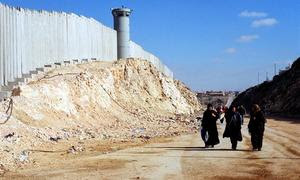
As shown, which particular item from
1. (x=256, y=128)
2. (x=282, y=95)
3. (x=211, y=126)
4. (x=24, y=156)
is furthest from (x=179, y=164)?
(x=282, y=95)

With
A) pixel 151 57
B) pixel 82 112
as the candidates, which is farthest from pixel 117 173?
pixel 151 57

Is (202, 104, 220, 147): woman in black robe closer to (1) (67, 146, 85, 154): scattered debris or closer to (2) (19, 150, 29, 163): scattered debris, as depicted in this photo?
(1) (67, 146, 85, 154): scattered debris

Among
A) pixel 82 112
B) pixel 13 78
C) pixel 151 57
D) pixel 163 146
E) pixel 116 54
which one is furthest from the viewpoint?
pixel 151 57

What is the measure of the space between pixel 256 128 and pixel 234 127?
0.72 meters

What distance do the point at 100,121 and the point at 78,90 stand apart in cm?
182

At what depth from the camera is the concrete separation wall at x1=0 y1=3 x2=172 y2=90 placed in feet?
71.8

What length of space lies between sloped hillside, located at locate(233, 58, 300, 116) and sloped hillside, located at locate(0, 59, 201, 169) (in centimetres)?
1505

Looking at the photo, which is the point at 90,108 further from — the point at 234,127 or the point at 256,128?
the point at 256,128

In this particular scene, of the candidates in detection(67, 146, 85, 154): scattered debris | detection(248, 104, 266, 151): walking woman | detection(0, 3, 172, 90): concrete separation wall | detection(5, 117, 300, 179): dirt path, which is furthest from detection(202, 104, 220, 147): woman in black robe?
detection(0, 3, 172, 90): concrete separation wall

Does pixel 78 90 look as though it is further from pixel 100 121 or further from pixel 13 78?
pixel 13 78

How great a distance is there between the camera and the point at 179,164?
14.4 metres

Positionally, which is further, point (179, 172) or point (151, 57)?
point (151, 57)

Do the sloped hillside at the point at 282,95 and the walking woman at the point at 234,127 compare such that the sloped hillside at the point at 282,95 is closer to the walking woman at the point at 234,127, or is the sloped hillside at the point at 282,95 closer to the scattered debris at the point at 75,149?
the walking woman at the point at 234,127

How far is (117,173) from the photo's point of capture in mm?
13094
